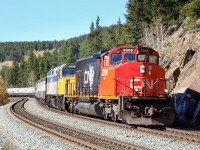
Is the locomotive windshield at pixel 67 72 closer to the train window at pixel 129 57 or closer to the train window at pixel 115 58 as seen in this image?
the train window at pixel 115 58

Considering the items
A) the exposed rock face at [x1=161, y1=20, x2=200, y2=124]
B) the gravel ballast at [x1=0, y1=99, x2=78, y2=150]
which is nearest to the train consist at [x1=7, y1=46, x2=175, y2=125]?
the exposed rock face at [x1=161, y1=20, x2=200, y2=124]

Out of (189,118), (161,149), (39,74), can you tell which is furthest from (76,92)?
(39,74)

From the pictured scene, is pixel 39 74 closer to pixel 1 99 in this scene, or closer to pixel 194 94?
pixel 1 99

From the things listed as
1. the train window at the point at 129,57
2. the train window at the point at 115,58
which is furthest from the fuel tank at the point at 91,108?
the train window at the point at 129,57

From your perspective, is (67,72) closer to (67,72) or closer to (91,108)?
(67,72)

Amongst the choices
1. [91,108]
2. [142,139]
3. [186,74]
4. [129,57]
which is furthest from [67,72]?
[142,139]

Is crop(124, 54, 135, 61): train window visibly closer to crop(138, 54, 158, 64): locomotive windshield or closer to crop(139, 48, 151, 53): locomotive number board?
crop(138, 54, 158, 64): locomotive windshield

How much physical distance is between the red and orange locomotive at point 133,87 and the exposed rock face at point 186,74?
2.92 m

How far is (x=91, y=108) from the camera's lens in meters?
20.8

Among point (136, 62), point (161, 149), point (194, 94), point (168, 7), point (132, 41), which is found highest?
point (168, 7)

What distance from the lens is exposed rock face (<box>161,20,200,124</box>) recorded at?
Result: 63.1 ft

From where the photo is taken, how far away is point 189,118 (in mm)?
19344

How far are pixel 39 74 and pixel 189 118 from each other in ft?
413

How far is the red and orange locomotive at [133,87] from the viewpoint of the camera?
52.2 feet
